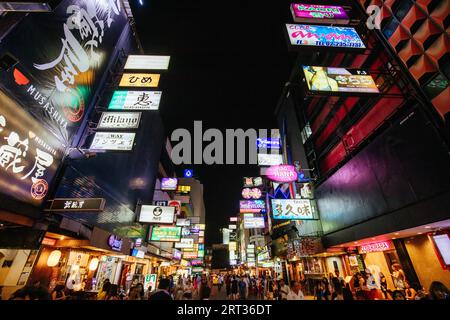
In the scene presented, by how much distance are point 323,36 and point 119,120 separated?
33.2 ft

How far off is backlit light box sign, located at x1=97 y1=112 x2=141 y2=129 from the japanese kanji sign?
3.36m

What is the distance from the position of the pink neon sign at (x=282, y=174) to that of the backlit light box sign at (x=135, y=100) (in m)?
9.54

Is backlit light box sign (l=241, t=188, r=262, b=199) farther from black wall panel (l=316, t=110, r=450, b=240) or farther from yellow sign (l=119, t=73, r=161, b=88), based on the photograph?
yellow sign (l=119, t=73, r=161, b=88)

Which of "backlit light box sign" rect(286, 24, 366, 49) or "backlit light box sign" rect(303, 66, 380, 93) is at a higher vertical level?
"backlit light box sign" rect(286, 24, 366, 49)

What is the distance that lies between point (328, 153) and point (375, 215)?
745 centimetres

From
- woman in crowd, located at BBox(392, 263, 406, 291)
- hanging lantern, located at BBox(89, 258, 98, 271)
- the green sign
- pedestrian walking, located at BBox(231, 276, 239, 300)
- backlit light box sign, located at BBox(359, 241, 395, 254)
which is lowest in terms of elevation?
pedestrian walking, located at BBox(231, 276, 239, 300)

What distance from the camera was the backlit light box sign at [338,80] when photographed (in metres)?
8.17

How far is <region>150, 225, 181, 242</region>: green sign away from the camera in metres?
17.8

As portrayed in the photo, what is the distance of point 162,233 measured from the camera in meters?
18.2

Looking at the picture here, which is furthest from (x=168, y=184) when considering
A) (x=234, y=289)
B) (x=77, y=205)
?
(x=77, y=205)

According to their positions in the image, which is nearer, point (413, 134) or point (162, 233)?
point (413, 134)

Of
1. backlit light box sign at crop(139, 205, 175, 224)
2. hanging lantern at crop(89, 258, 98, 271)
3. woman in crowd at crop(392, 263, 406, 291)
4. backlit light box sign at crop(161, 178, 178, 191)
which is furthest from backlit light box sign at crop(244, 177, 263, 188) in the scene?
hanging lantern at crop(89, 258, 98, 271)
